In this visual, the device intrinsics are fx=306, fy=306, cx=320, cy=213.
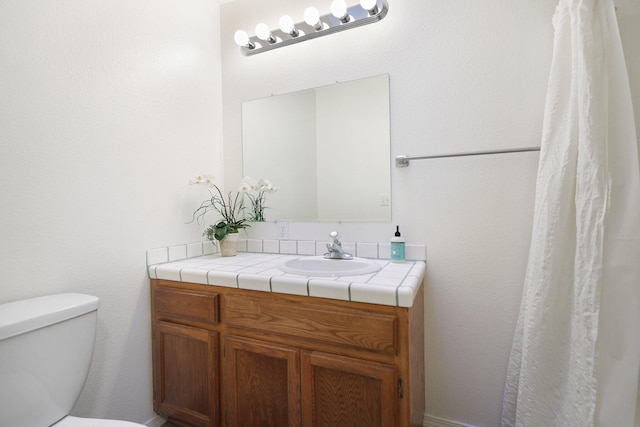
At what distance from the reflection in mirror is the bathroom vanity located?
15.6 inches

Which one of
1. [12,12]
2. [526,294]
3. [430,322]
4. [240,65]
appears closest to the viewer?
[12,12]

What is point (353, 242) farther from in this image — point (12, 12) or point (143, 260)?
point (12, 12)

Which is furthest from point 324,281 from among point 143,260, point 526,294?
point 143,260

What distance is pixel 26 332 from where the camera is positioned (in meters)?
0.89

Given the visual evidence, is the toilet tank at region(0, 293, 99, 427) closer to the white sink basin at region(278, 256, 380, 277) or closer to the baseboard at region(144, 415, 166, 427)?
the baseboard at region(144, 415, 166, 427)

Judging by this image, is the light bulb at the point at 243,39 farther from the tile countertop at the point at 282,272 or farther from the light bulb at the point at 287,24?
the tile countertop at the point at 282,272

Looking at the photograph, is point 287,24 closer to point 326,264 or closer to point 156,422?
point 326,264

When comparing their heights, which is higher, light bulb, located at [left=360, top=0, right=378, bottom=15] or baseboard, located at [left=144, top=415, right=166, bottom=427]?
light bulb, located at [left=360, top=0, right=378, bottom=15]

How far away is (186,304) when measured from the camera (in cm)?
137

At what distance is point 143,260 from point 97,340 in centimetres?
37

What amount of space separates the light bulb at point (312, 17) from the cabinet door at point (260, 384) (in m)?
1.54

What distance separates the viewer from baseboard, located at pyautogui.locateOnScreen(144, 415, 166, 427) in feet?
4.85

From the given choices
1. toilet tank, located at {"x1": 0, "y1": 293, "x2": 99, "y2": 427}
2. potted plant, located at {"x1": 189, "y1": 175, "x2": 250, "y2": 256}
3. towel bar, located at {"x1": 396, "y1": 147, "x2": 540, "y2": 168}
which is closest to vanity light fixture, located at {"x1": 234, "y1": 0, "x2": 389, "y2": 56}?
towel bar, located at {"x1": 396, "y1": 147, "x2": 540, "y2": 168}

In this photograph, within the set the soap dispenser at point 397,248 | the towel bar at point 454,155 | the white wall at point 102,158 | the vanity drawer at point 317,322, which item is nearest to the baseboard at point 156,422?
the white wall at point 102,158
